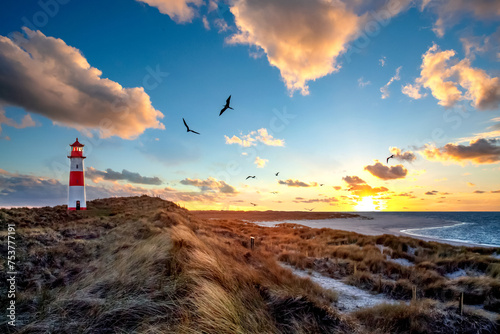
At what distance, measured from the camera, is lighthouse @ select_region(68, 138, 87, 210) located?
22.8 meters

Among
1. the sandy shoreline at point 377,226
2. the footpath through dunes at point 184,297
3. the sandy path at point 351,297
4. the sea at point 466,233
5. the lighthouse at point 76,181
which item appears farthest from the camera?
the sandy shoreline at point 377,226

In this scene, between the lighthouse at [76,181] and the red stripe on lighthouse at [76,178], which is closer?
the lighthouse at [76,181]

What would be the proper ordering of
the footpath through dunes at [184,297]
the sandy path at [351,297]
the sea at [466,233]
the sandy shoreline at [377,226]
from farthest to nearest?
1. the sandy shoreline at [377,226]
2. the sea at [466,233]
3. the sandy path at [351,297]
4. the footpath through dunes at [184,297]

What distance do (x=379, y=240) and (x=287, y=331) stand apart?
56.6 ft

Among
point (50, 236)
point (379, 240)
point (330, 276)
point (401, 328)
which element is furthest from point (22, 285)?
point (379, 240)

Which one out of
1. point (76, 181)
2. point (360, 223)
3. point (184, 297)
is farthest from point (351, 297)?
point (360, 223)

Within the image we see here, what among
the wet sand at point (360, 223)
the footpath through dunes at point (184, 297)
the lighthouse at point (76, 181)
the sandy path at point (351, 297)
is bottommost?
the wet sand at point (360, 223)

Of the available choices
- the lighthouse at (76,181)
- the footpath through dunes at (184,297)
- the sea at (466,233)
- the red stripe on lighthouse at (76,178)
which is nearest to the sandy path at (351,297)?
the footpath through dunes at (184,297)

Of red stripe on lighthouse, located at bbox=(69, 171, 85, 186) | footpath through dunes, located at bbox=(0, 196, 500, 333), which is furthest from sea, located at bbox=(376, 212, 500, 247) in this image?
red stripe on lighthouse, located at bbox=(69, 171, 85, 186)

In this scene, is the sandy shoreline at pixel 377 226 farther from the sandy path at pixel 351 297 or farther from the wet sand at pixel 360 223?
the sandy path at pixel 351 297

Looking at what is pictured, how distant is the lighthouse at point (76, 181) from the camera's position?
22.8 metres

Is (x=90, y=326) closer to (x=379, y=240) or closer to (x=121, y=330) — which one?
(x=121, y=330)

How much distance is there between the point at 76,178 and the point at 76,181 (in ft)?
0.96

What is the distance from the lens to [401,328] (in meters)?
5.64
